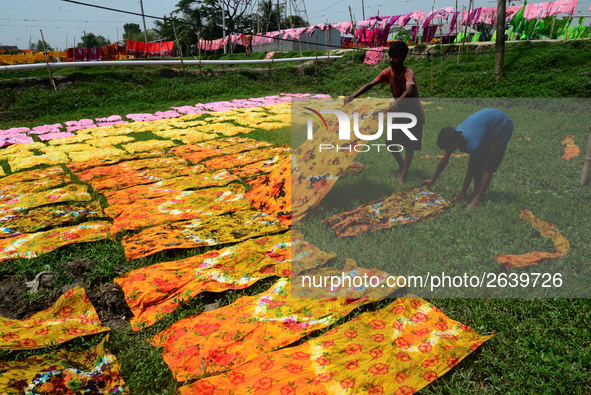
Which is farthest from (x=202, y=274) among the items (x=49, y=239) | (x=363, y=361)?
(x=49, y=239)

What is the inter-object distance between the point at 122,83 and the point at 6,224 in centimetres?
1108

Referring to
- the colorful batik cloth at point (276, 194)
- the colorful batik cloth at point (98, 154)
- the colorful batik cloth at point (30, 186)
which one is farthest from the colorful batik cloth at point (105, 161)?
the colorful batik cloth at point (276, 194)

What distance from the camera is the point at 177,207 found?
153 inches

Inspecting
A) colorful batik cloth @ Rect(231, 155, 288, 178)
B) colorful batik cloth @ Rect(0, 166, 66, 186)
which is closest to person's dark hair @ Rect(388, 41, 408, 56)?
colorful batik cloth @ Rect(231, 155, 288, 178)

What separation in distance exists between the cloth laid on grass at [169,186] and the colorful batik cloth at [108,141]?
2790mm

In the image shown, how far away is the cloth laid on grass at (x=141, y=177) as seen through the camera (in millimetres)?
4645

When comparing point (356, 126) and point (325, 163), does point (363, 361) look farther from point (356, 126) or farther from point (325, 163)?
point (356, 126)

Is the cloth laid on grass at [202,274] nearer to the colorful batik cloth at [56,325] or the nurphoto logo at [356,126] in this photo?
the colorful batik cloth at [56,325]

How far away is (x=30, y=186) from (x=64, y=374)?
3.76 metres

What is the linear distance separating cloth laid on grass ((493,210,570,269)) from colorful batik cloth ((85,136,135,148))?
6554 millimetres

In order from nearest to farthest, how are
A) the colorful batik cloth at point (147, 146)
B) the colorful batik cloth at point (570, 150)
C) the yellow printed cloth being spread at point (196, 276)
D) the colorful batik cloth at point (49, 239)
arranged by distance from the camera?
the yellow printed cloth being spread at point (196, 276)
the colorful batik cloth at point (49, 239)
the colorful batik cloth at point (570, 150)
the colorful batik cloth at point (147, 146)

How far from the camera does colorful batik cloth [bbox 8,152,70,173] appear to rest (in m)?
5.59

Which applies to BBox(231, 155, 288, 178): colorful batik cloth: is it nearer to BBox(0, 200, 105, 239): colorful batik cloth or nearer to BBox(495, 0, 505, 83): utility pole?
BBox(0, 200, 105, 239): colorful batik cloth

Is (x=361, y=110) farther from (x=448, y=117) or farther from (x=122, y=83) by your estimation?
(x=122, y=83)
